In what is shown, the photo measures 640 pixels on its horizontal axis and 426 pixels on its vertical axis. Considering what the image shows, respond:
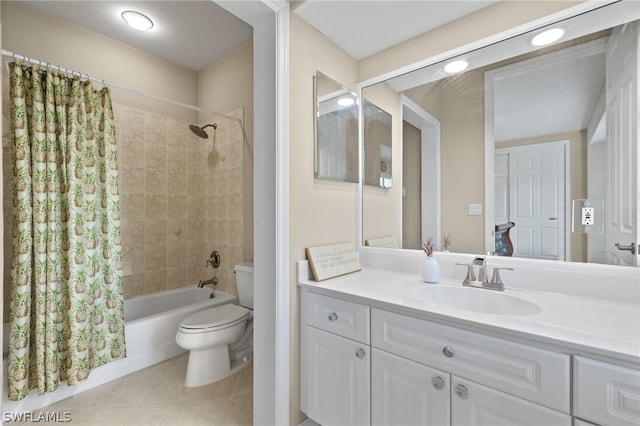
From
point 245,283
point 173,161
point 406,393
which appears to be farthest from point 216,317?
point 173,161

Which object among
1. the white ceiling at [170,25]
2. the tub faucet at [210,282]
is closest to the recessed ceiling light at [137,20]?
the white ceiling at [170,25]

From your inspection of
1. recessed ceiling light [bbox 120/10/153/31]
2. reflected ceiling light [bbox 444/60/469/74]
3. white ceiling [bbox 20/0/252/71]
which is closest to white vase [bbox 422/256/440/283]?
reflected ceiling light [bbox 444/60/469/74]

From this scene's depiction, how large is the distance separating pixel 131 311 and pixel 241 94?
2.08 metres

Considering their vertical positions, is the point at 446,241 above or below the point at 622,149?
below

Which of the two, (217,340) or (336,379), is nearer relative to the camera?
(336,379)

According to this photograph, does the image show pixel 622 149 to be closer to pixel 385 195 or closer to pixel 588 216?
pixel 588 216

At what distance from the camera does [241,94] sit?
2.59 metres

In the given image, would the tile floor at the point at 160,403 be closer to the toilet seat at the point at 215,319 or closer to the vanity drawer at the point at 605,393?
the toilet seat at the point at 215,319

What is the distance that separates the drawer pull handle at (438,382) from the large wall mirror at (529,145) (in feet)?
2.48

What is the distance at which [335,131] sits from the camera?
5.79 feet

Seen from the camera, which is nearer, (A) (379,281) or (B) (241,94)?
(A) (379,281)

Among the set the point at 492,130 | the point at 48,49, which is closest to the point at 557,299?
the point at 492,130

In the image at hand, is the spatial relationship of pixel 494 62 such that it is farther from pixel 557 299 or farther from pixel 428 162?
pixel 557 299

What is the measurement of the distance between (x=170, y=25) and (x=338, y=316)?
2.45 metres
